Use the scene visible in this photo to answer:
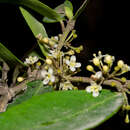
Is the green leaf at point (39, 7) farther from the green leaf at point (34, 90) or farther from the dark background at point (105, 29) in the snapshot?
the dark background at point (105, 29)

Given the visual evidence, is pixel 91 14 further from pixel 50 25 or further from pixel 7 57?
pixel 7 57

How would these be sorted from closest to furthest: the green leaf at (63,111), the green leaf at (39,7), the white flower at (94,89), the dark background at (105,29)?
1. the green leaf at (63,111)
2. the white flower at (94,89)
3. the green leaf at (39,7)
4. the dark background at (105,29)

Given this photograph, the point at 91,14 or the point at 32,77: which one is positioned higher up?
the point at 91,14

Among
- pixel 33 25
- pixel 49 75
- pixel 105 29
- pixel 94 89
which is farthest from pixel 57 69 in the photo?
pixel 105 29

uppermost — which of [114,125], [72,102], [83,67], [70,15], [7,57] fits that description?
[70,15]

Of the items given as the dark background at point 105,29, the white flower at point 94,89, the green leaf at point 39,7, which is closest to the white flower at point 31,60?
the green leaf at point 39,7

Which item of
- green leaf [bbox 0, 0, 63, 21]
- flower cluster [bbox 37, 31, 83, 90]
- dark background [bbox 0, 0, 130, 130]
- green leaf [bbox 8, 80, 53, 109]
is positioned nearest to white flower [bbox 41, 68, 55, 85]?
flower cluster [bbox 37, 31, 83, 90]

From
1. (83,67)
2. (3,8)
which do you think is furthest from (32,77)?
(83,67)
